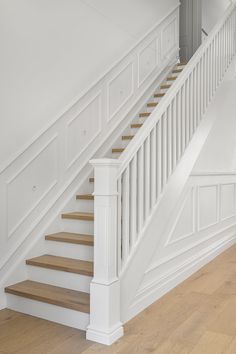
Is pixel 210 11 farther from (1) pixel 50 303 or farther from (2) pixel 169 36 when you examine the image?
(1) pixel 50 303

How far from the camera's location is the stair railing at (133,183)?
7.23ft

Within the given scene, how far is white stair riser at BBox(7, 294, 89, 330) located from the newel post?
0.44 feet

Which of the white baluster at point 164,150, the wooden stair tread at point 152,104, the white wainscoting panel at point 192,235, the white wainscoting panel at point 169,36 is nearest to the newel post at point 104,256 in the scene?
the white wainscoting panel at point 192,235

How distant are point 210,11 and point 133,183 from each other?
5.75 meters

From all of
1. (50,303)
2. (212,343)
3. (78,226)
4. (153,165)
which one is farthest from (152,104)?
(212,343)

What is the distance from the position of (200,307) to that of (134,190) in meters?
1.02

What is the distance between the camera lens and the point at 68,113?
3.36m

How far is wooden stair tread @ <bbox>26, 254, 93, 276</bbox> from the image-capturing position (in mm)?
2564

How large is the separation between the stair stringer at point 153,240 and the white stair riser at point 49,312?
0.28 m

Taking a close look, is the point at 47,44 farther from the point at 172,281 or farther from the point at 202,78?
the point at 172,281

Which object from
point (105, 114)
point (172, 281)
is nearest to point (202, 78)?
point (105, 114)

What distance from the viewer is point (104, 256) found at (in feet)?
A: 7.27

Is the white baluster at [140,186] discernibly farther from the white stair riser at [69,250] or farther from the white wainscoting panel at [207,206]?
the white wainscoting panel at [207,206]

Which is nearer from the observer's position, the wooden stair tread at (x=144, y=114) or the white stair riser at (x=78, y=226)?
the white stair riser at (x=78, y=226)
